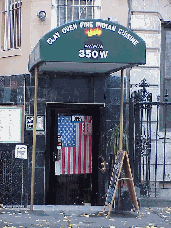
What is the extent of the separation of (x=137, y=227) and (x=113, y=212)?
1.41 metres

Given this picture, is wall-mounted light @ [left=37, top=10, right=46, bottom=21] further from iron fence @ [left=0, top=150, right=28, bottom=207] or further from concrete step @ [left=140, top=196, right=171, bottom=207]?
concrete step @ [left=140, top=196, right=171, bottom=207]

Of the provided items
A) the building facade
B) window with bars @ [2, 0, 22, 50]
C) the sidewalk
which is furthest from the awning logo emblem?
the sidewalk

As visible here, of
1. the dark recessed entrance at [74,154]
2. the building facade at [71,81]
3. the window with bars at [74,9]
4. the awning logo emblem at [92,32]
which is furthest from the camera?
the dark recessed entrance at [74,154]

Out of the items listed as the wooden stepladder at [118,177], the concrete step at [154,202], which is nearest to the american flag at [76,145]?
the concrete step at [154,202]

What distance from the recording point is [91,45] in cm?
958

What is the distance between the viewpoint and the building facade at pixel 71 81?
11727 millimetres

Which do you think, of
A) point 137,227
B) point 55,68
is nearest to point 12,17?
point 55,68

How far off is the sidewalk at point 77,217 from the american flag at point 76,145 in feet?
4.37

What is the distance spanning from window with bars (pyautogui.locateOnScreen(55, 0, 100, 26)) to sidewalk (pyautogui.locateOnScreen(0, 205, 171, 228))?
4.12 m

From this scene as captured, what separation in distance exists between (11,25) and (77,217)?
4886 millimetres

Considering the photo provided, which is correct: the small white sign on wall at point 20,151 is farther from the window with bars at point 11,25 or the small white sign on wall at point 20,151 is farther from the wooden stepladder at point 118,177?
the window with bars at point 11,25

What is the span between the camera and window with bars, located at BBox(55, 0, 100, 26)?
11.9 m

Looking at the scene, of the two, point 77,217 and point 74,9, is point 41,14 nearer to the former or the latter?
point 74,9

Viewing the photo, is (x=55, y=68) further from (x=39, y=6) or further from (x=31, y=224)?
(x=31, y=224)
